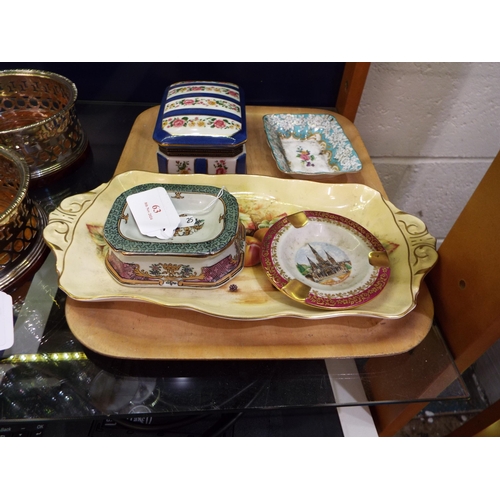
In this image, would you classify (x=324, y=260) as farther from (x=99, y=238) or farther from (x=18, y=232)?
(x=18, y=232)

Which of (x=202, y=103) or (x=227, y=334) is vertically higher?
(x=202, y=103)

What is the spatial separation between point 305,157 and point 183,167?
25cm

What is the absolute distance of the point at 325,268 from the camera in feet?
1.83

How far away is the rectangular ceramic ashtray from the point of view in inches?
19.8

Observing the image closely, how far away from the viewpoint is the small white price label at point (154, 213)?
54 cm

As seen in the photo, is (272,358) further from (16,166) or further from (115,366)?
(16,166)

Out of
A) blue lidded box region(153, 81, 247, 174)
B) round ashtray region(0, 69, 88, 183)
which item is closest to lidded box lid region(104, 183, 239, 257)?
blue lidded box region(153, 81, 247, 174)

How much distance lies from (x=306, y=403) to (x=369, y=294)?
165 millimetres

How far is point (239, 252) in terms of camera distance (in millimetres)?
568

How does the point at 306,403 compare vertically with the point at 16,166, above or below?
below

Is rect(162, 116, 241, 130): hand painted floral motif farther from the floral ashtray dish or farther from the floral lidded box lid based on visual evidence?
the floral ashtray dish

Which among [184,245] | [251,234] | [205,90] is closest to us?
[184,245]

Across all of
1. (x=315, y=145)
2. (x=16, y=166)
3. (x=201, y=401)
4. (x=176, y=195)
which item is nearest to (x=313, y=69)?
(x=315, y=145)

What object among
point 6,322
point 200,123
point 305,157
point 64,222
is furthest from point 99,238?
point 305,157
